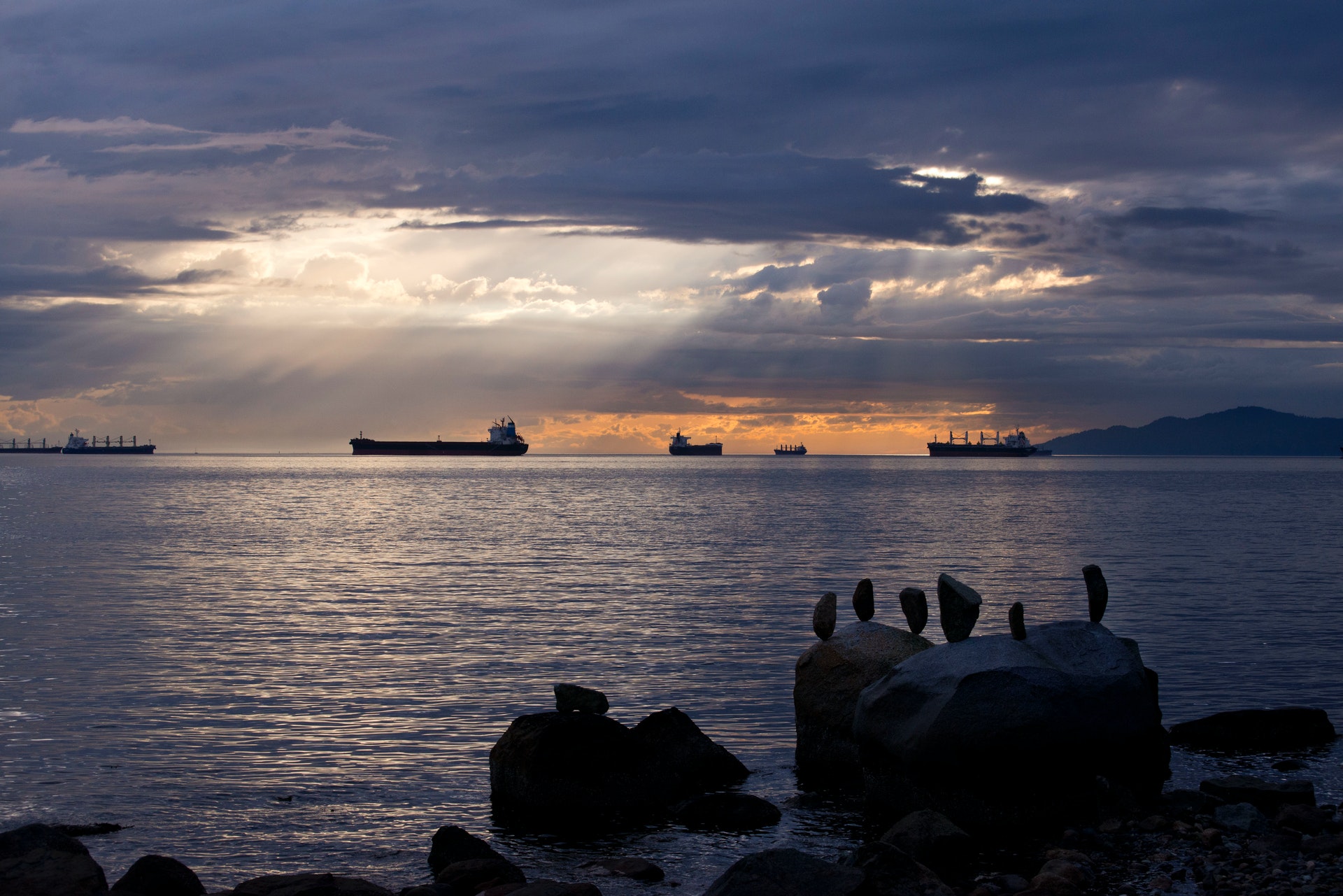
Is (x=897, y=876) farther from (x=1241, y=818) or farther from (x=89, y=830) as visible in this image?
(x=89, y=830)

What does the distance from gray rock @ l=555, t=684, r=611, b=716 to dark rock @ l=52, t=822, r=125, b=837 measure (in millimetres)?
5300

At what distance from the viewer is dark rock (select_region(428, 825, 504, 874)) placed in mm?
11438

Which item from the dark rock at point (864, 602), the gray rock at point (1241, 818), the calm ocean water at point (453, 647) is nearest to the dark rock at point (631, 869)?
the calm ocean water at point (453, 647)

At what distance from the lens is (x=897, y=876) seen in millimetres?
10102

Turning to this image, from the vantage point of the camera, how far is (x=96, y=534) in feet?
198

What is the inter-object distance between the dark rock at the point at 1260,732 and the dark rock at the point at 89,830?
1383cm

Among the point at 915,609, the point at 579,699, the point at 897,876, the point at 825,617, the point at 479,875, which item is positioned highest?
the point at 915,609

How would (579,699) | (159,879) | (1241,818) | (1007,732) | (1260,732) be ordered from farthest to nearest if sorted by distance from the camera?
(1260,732), (579,699), (1007,732), (1241,818), (159,879)

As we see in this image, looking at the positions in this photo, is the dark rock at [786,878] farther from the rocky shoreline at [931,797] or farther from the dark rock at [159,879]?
the dark rock at [159,879]

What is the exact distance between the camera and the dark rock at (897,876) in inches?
392

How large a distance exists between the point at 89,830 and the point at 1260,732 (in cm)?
1517

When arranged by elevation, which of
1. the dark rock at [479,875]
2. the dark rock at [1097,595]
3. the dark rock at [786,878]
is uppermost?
the dark rock at [1097,595]

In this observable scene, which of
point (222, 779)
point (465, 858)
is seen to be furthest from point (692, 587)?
point (465, 858)

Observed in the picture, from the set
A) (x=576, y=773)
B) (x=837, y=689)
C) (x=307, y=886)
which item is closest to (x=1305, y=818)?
(x=837, y=689)
